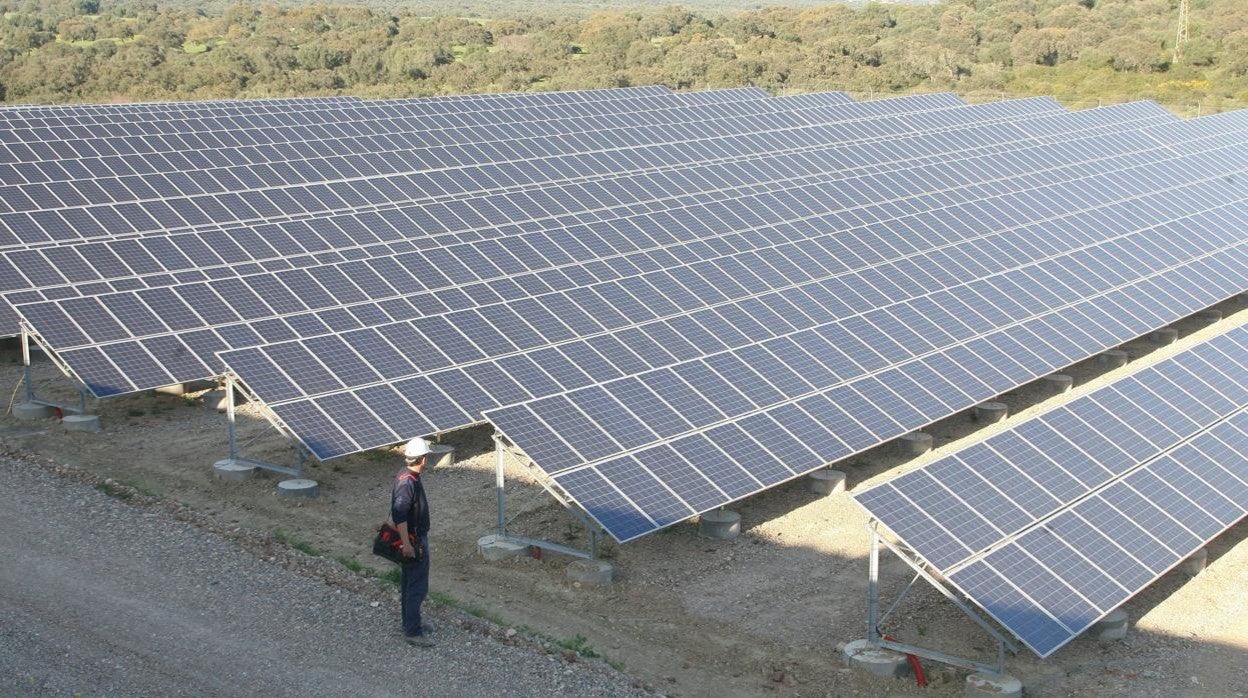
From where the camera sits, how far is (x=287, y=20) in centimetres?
11825

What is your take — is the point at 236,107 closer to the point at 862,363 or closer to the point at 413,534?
the point at 862,363

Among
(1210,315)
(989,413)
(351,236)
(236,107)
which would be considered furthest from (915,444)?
(236,107)

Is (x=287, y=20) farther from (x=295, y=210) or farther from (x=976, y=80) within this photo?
(x=295, y=210)

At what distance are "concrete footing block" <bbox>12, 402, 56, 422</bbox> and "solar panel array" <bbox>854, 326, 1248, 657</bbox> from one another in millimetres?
14683

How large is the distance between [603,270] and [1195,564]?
1261 centimetres

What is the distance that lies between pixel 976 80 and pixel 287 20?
6848cm

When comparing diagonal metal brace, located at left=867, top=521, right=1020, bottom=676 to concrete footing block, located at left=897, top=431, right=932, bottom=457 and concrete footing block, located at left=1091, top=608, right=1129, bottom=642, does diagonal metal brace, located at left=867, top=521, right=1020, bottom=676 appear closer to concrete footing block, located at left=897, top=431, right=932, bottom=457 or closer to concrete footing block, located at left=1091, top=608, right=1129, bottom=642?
concrete footing block, located at left=1091, top=608, right=1129, bottom=642

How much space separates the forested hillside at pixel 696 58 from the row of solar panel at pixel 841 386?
46.5 metres

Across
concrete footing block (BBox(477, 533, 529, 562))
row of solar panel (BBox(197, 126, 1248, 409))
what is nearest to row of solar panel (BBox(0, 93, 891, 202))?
row of solar panel (BBox(197, 126, 1248, 409))

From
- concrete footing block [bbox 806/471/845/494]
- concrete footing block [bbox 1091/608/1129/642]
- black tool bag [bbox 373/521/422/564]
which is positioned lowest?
concrete footing block [bbox 806/471/845/494]

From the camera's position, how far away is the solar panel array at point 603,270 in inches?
722

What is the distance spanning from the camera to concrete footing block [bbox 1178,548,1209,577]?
16.7 m

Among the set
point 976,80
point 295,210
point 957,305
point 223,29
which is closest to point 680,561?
point 957,305

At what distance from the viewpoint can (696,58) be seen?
84938 millimetres
